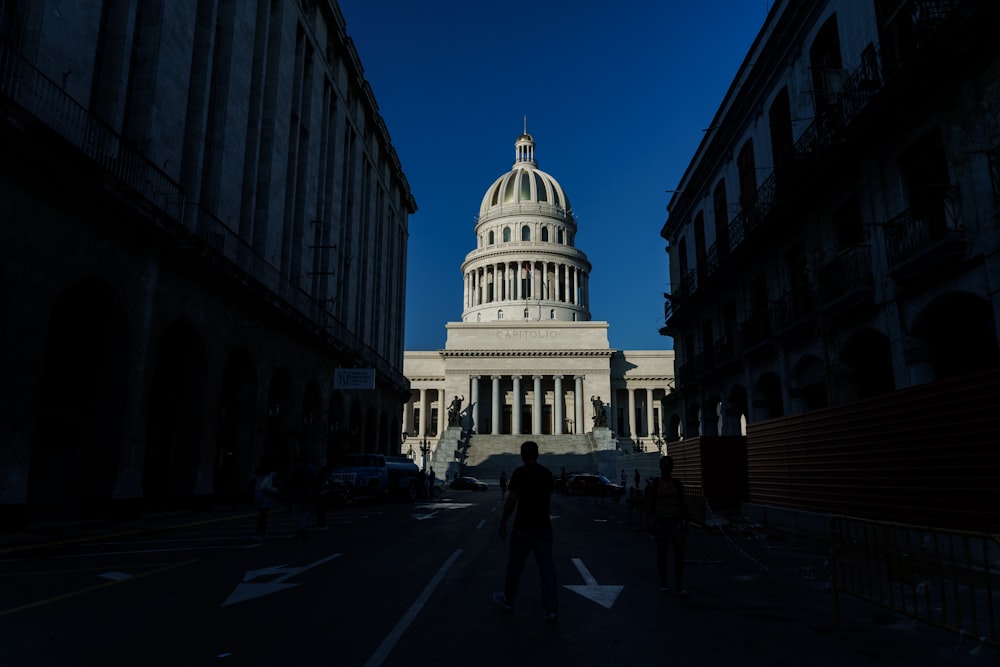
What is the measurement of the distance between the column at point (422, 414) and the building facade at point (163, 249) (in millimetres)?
47070

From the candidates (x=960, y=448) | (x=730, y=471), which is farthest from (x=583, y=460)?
(x=960, y=448)

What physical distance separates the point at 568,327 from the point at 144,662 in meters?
74.0

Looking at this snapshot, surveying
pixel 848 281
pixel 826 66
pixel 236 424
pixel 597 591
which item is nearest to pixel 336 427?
pixel 236 424

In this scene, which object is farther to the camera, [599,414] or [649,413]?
[649,413]

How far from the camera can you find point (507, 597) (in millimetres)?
6891

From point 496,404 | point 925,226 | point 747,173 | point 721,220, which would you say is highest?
point 747,173

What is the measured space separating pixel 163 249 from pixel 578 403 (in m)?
59.9

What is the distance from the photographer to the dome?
340 ft

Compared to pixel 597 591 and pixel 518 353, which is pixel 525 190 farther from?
pixel 597 591

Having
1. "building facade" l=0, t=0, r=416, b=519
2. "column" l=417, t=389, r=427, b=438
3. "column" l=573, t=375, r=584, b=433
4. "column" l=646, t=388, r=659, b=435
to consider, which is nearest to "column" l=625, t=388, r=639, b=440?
"column" l=646, t=388, r=659, b=435

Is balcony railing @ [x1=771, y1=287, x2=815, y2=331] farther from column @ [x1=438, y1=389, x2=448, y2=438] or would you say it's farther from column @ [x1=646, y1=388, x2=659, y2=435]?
column @ [x1=438, y1=389, x2=448, y2=438]

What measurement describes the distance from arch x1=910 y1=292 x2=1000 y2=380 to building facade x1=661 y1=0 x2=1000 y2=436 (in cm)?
4

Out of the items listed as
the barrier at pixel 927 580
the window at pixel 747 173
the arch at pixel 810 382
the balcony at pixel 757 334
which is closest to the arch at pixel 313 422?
the balcony at pixel 757 334

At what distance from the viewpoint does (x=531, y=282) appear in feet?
318
